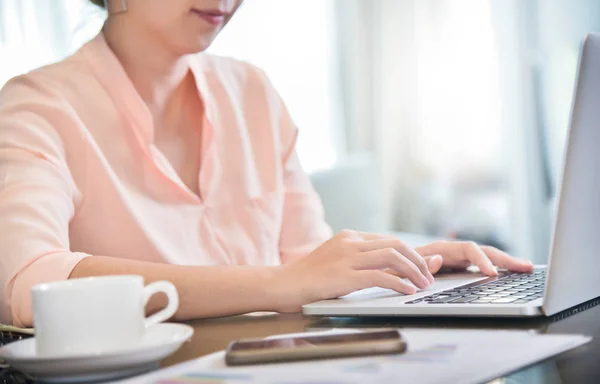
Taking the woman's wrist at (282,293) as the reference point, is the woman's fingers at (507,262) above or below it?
below

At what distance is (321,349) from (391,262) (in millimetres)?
331

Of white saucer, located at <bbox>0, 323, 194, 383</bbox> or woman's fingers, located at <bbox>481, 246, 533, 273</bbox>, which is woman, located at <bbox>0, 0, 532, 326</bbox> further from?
white saucer, located at <bbox>0, 323, 194, 383</bbox>

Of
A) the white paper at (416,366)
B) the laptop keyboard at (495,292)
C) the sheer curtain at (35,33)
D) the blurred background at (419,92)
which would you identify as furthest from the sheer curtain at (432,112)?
the white paper at (416,366)

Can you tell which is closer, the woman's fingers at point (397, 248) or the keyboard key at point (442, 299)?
the keyboard key at point (442, 299)

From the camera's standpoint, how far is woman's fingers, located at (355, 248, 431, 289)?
89 centimetres

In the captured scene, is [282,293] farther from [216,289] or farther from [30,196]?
[30,196]

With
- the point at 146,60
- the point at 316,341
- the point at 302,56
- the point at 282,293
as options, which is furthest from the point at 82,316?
the point at 302,56

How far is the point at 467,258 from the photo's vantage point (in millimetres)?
1117

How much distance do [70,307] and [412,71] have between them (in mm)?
3734

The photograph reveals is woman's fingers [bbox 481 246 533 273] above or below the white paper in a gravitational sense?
below

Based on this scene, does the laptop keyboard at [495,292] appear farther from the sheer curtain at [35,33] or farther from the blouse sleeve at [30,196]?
the sheer curtain at [35,33]

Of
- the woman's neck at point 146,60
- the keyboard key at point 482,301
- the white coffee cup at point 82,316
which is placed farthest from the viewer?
the woman's neck at point 146,60

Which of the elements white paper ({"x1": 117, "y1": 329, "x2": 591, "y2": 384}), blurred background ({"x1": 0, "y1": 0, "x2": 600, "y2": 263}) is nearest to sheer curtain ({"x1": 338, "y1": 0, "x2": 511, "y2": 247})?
blurred background ({"x1": 0, "y1": 0, "x2": 600, "y2": 263})

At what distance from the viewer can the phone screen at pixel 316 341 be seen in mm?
589
